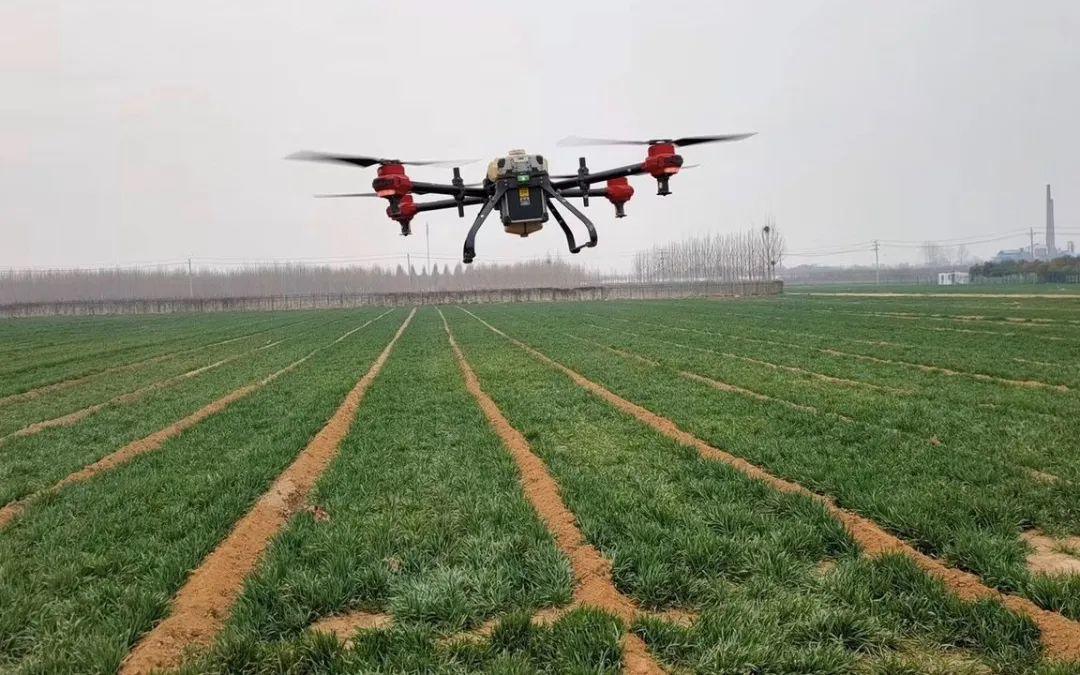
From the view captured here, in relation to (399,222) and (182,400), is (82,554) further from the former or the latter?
(182,400)

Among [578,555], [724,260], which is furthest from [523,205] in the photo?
[724,260]

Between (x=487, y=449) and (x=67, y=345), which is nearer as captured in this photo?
(x=487, y=449)

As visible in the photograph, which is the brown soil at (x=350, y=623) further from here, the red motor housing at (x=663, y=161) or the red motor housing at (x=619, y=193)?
the red motor housing at (x=619, y=193)

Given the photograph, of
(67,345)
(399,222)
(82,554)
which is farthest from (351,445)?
(67,345)

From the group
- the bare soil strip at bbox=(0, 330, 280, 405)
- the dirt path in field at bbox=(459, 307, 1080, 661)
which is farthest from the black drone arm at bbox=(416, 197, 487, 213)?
the bare soil strip at bbox=(0, 330, 280, 405)

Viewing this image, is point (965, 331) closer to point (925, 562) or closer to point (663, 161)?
point (663, 161)

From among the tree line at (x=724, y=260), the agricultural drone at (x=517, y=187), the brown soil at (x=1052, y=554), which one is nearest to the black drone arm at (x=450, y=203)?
the agricultural drone at (x=517, y=187)
